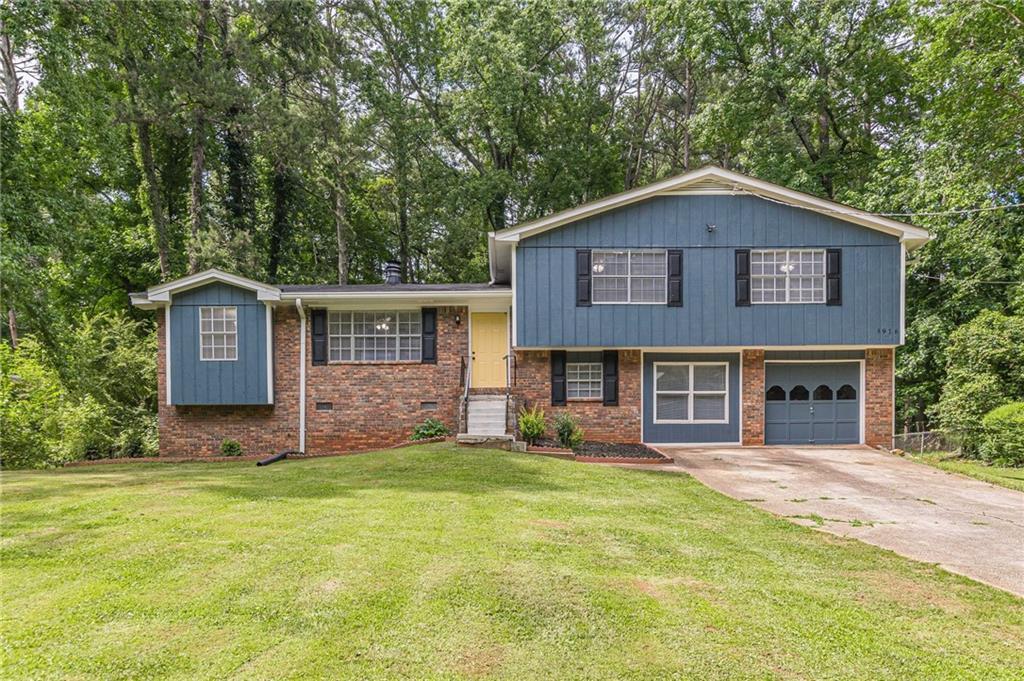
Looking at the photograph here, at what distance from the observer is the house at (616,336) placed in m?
11.9

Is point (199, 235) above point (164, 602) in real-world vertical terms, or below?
above

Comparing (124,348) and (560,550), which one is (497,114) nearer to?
(124,348)

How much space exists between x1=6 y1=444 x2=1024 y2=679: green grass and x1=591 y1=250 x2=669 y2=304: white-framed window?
21.8 ft

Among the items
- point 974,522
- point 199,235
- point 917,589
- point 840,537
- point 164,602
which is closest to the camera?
point 164,602

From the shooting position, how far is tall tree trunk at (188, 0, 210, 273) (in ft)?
54.9

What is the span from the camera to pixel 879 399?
12.1 metres

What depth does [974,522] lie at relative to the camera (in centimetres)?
616

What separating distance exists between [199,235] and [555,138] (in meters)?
14.6

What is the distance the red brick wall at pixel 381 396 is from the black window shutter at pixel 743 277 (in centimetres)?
683

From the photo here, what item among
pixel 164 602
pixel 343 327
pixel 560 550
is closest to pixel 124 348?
pixel 343 327

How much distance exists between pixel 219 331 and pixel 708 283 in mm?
11757

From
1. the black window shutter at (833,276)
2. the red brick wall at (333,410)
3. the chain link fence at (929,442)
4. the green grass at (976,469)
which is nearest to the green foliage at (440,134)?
A: the chain link fence at (929,442)

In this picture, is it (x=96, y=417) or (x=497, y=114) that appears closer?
(x=96, y=417)

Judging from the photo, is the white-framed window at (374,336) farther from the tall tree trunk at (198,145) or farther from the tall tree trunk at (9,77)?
the tall tree trunk at (9,77)
